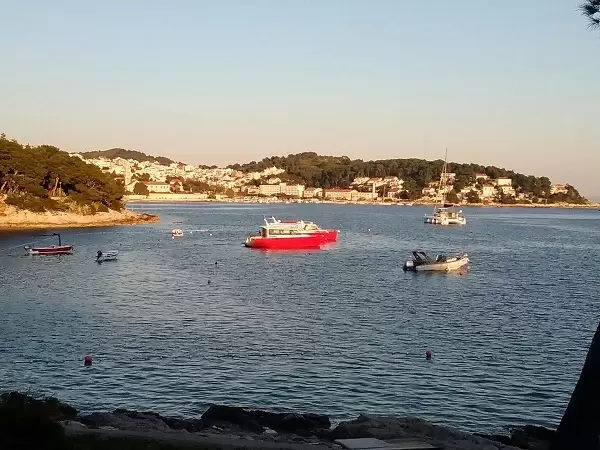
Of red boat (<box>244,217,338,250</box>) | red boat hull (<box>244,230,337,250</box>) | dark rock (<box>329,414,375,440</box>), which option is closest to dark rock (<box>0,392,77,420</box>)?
dark rock (<box>329,414,375,440</box>)

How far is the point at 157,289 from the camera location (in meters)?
39.6

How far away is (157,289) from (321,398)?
2207 centimetres

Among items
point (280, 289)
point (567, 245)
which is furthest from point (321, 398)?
point (567, 245)

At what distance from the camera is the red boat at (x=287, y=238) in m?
68.5

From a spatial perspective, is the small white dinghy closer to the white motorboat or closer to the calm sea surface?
the calm sea surface

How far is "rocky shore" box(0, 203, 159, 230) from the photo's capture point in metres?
80.9

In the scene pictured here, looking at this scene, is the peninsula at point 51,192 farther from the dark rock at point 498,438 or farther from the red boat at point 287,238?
the dark rock at point 498,438

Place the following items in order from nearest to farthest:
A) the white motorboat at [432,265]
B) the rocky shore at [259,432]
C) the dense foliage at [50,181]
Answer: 1. the rocky shore at [259,432]
2. the white motorboat at [432,265]
3. the dense foliage at [50,181]

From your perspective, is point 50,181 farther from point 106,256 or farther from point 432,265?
point 432,265

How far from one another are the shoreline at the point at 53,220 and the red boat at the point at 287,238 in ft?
92.2

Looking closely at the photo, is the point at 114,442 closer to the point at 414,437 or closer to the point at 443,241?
the point at 414,437

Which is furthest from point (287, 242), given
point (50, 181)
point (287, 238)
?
point (50, 181)

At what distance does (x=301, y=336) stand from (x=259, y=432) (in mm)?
11348

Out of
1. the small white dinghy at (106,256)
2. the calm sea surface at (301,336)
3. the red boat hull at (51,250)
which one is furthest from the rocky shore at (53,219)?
the small white dinghy at (106,256)
